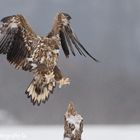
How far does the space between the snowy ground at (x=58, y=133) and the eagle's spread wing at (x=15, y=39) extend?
47 cm

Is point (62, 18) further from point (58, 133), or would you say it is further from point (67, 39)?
point (58, 133)

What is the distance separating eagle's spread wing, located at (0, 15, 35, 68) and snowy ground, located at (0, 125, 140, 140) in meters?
0.47

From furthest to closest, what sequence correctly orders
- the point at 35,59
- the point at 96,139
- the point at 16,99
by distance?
the point at 16,99 < the point at 96,139 < the point at 35,59

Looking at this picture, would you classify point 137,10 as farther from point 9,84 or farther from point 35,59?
→ point 35,59

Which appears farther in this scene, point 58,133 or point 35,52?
point 58,133

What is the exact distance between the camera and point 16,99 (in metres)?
3.66

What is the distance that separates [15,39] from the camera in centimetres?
265

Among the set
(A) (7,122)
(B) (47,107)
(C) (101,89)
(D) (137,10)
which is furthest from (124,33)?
(A) (7,122)

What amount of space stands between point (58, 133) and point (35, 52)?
2.53 ft

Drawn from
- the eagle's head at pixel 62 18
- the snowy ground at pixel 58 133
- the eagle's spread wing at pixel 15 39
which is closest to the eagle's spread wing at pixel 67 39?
the eagle's head at pixel 62 18

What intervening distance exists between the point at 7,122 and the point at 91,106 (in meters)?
0.59

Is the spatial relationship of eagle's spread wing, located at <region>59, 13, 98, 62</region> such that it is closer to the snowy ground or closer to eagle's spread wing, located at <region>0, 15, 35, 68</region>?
eagle's spread wing, located at <region>0, 15, 35, 68</region>

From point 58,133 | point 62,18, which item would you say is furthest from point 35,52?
point 58,133

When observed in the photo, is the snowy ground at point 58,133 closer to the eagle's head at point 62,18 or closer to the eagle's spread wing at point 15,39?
the eagle's spread wing at point 15,39
